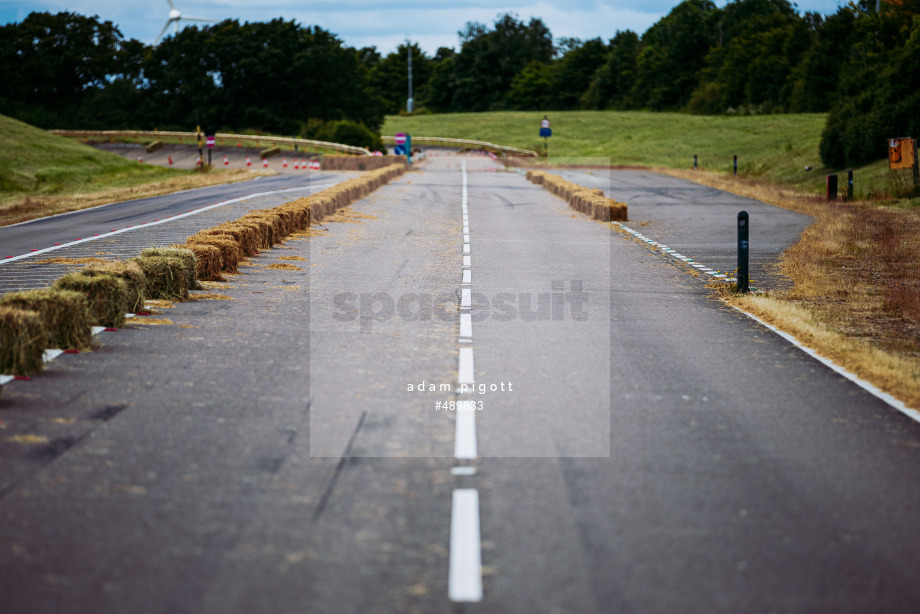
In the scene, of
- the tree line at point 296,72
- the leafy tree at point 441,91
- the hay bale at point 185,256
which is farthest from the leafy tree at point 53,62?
the hay bale at point 185,256

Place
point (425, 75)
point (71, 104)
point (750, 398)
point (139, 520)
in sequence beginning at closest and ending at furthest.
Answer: point (139, 520) < point (750, 398) < point (71, 104) < point (425, 75)

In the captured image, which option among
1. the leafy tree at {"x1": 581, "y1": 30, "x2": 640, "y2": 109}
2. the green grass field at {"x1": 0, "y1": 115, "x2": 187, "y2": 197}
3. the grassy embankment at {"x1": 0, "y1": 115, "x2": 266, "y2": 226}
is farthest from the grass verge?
the green grass field at {"x1": 0, "y1": 115, "x2": 187, "y2": 197}

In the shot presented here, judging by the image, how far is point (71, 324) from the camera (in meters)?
9.21

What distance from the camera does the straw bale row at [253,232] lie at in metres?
14.9

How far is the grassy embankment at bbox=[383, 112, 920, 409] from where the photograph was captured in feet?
33.8

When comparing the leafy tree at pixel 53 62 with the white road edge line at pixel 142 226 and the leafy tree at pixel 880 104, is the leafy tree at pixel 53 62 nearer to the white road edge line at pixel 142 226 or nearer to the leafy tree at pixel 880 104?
the white road edge line at pixel 142 226

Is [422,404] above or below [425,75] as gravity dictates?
below

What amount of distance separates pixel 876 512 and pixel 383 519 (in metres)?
2.83

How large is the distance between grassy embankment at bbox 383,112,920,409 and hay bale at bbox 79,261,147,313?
7807mm

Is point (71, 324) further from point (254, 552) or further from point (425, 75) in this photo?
point (425, 75)

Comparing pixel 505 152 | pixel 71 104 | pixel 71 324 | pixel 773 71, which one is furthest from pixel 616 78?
pixel 71 324

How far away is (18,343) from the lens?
8109 millimetres

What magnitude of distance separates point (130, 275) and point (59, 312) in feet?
7.24

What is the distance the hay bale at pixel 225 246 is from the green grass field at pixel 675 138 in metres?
25.1
